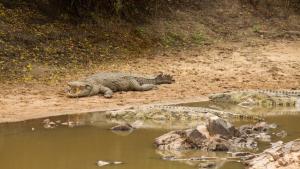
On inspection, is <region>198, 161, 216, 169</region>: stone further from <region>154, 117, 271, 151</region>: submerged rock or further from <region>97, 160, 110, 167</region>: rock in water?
<region>97, 160, 110, 167</region>: rock in water

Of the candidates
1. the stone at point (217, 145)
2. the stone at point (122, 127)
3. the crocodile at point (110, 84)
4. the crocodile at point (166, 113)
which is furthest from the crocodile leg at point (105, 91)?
the stone at point (217, 145)

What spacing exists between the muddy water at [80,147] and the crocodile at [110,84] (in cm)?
227

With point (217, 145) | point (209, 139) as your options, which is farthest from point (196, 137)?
point (217, 145)

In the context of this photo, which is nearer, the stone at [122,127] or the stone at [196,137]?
the stone at [196,137]

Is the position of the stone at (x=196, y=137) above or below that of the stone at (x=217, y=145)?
above

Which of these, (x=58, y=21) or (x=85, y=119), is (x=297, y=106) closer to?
(x=85, y=119)

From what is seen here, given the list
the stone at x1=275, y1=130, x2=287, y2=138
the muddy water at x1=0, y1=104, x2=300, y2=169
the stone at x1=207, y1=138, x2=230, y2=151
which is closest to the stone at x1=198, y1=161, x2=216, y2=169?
the muddy water at x1=0, y1=104, x2=300, y2=169

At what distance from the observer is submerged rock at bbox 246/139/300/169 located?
6.36 metres

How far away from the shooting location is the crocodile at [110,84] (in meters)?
12.3

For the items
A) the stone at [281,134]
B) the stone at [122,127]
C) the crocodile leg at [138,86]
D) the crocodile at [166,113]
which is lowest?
the stone at [281,134]

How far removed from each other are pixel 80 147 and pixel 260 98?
16.8ft

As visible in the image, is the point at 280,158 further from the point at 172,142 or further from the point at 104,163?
the point at 104,163

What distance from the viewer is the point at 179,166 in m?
7.14

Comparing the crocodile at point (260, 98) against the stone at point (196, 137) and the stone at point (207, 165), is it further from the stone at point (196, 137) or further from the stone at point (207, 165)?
the stone at point (207, 165)
